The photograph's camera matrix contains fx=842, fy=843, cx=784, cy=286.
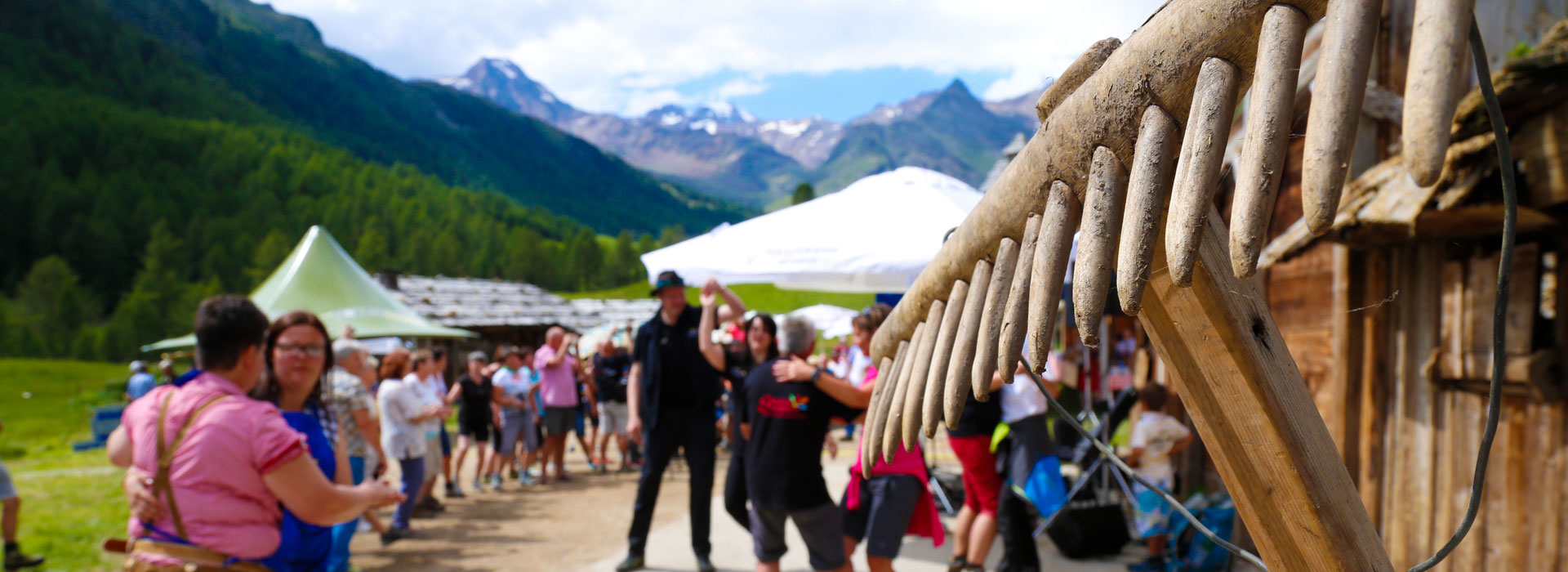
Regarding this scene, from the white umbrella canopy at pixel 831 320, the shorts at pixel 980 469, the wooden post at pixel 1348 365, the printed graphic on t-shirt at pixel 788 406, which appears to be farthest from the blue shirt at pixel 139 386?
the wooden post at pixel 1348 365

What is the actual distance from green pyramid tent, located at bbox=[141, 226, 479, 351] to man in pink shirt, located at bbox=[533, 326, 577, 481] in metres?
1.36

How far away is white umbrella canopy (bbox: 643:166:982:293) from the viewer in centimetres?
489

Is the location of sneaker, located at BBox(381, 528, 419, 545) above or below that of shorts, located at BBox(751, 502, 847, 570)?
below

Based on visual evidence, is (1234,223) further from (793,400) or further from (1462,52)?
(793,400)

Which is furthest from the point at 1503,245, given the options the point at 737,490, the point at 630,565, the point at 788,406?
the point at 630,565

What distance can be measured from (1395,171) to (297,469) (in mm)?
4144

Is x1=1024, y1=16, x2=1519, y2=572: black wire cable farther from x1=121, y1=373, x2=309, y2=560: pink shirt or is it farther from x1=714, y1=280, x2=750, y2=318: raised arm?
x1=714, y1=280, x2=750, y2=318: raised arm

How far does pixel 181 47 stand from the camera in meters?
118

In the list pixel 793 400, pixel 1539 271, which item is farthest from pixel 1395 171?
pixel 793 400

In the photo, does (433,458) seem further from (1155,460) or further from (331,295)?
(1155,460)

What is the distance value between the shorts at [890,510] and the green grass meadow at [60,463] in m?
5.69

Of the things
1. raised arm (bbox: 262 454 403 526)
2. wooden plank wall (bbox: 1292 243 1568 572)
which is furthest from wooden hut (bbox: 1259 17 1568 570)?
raised arm (bbox: 262 454 403 526)

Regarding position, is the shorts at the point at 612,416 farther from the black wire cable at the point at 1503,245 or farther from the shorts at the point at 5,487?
the black wire cable at the point at 1503,245

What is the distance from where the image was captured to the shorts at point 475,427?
29.6ft
